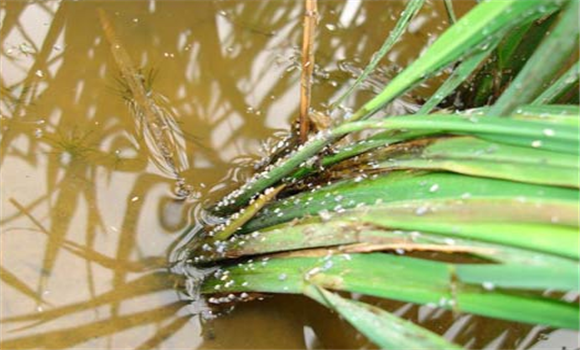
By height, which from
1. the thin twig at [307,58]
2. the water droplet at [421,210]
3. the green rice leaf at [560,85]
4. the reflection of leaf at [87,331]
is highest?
the thin twig at [307,58]

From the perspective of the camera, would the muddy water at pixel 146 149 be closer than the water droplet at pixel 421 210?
No

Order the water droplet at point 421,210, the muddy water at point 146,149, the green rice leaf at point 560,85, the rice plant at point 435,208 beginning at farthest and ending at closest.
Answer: the muddy water at point 146,149, the green rice leaf at point 560,85, the water droplet at point 421,210, the rice plant at point 435,208

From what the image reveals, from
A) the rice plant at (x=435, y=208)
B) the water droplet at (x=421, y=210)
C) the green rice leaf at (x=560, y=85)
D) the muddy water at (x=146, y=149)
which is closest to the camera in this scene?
the rice plant at (x=435, y=208)

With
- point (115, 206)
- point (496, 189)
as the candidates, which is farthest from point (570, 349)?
point (115, 206)

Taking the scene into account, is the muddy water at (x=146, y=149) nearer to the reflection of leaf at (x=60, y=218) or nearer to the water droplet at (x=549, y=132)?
the reflection of leaf at (x=60, y=218)

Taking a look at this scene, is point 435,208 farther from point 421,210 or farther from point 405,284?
point 405,284

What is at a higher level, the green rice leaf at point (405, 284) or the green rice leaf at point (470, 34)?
the green rice leaf at point (470, 34)

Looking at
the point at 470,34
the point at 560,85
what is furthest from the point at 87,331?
the point at 560,85

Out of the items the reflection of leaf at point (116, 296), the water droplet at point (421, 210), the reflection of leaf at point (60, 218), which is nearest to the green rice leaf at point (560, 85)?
the water droplet at point (421, 210)

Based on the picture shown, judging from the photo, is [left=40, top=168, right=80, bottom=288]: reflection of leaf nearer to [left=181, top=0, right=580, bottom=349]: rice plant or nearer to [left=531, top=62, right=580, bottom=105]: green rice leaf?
[left=181, top=0, right=580, bottom=349]: rice plant
